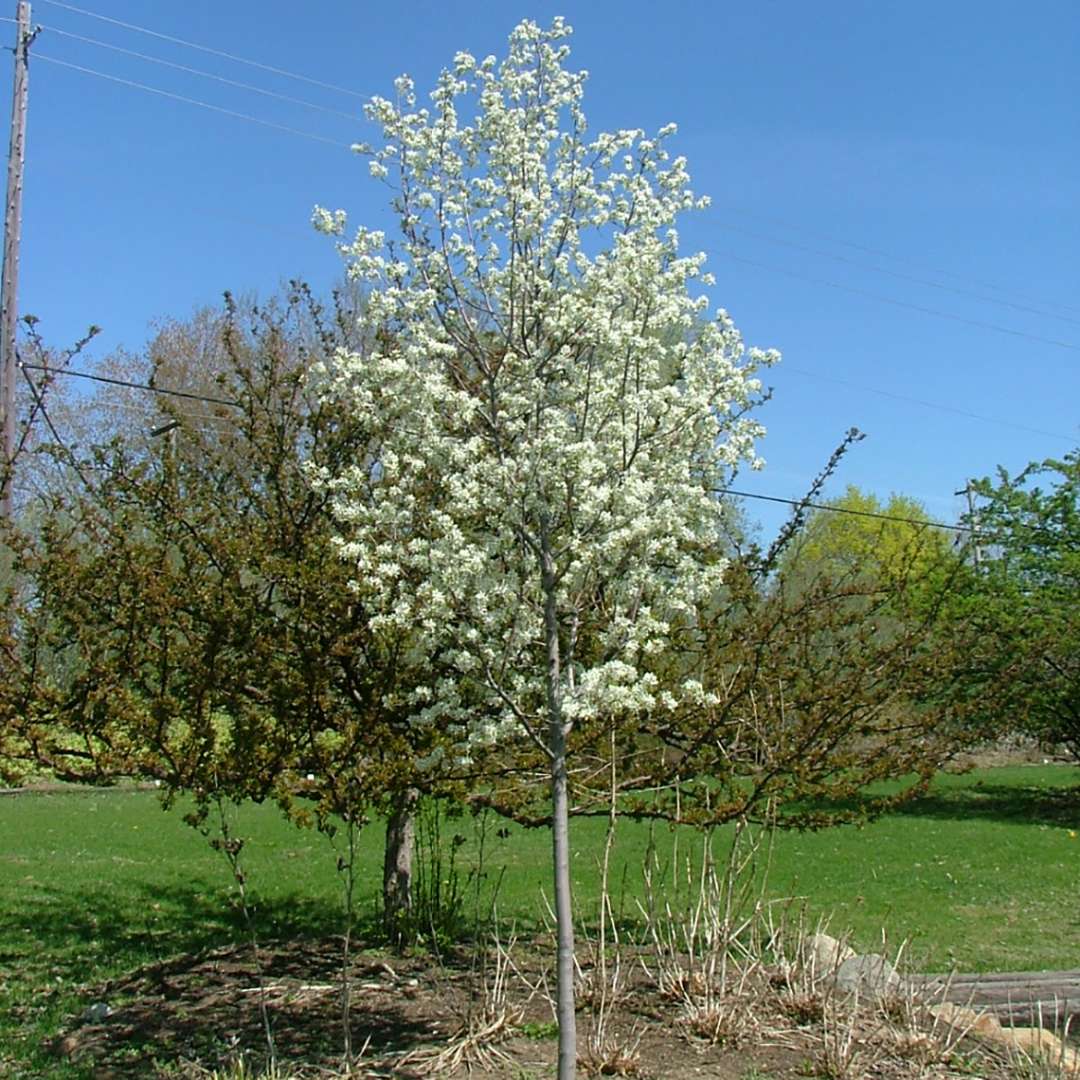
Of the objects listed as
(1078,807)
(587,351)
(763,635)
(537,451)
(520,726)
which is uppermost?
(587,351)

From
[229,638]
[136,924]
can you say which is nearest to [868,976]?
[229,638]

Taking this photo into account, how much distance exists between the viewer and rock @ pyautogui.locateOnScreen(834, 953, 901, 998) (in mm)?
5621

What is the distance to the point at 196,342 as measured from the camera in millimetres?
27453

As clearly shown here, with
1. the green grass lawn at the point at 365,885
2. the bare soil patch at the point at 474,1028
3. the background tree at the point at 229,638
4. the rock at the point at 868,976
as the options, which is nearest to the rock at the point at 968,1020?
the bare soil patch at the point at 474,1028

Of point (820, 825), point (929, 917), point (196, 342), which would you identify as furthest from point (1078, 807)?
point (196, 342)

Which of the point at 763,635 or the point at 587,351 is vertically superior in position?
the point at 587,351

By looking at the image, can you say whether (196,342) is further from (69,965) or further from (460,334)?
(460,334)

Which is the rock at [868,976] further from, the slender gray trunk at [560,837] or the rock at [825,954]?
the slender gray trunk at [560,837]

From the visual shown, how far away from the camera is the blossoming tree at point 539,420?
4020 mm

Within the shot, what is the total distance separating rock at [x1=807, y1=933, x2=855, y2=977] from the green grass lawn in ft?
0.93

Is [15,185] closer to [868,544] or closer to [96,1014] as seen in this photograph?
[96,1014]

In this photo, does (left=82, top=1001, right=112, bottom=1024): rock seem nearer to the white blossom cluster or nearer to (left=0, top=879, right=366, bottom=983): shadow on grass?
(left=0, top=879, right=366, bottom=983): shadow on grass

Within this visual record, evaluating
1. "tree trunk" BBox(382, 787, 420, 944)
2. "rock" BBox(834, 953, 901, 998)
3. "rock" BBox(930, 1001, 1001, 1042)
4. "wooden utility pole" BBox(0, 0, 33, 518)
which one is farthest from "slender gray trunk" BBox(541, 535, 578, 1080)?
"wooden utility pole" BBox(0, 0, 33, 518)

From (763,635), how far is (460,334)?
2.80 m
